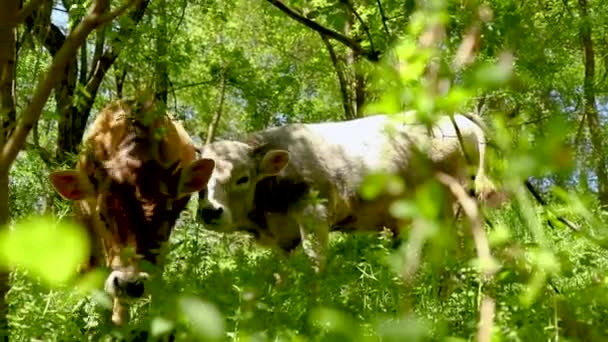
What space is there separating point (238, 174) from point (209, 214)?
2.04ft

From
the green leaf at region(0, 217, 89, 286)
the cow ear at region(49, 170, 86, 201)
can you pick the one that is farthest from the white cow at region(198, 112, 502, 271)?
the green leaf at region(0, 217, 89, 286)

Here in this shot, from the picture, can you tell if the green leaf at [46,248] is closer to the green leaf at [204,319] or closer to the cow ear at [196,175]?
the green leaf at [204,319]

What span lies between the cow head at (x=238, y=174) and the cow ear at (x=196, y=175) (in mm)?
353

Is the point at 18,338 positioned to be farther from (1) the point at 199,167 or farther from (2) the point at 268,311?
(1) the point at 199,167

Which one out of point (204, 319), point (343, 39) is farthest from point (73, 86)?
point (204, 319)

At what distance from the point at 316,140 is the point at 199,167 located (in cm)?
181

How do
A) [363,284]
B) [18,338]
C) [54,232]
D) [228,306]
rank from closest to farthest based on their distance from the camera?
[54,232]
[228,306]
[18,338]
[363,284]

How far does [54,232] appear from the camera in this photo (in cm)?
102

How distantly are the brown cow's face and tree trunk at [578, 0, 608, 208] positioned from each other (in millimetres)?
3869

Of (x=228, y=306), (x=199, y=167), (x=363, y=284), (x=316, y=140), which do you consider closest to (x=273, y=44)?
(x=316, y=140)

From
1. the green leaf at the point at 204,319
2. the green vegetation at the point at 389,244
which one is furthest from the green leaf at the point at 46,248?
the green leaf at the point at 204,319

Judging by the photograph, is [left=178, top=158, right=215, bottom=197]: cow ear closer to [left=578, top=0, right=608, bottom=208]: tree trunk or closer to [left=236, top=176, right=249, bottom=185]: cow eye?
[left=236, top=176, right=249, bottom=185]: cow eye

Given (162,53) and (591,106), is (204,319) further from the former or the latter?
(591,106)

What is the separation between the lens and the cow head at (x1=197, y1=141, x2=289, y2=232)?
23.1 feet
